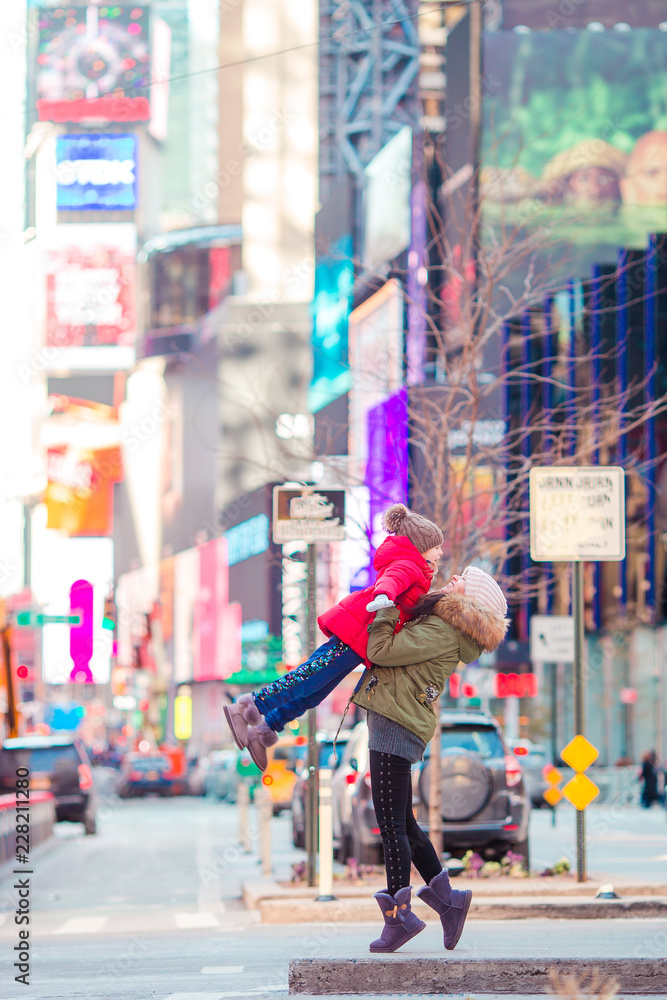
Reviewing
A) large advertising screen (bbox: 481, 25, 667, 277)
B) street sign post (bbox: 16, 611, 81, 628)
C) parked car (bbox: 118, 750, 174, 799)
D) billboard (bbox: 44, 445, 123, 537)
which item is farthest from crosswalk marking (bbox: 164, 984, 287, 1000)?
billboard (bbox: 44, 445, 123, 537)

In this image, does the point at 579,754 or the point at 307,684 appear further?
the point at 579,754

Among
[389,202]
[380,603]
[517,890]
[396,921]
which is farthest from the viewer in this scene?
[389,202]

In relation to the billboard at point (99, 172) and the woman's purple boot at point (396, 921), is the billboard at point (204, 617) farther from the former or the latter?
the woman's purple boot at point (396, 921)

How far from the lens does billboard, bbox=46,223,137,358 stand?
17062 centimetres

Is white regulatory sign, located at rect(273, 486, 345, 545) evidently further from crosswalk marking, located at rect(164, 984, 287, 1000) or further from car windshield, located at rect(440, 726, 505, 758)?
crosswalk marking, located at rect(164, 984, 287, 1000)

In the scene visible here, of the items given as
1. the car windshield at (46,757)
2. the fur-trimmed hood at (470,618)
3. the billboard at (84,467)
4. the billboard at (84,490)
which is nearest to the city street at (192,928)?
the fur-trimmed hood at (470,618)

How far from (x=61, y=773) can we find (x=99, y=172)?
490ft

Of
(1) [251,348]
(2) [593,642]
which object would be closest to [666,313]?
(2) [593,642]

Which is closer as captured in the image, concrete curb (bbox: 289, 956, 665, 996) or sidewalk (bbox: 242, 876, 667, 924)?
concrete curb (bbox: 289, 956, 665, 996)

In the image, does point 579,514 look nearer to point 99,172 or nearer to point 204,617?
point 204,617

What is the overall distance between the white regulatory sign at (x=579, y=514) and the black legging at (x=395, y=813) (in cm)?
636

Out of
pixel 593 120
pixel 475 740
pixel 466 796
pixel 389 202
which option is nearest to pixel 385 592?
pixel 466 796

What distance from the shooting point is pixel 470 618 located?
703 centimetres

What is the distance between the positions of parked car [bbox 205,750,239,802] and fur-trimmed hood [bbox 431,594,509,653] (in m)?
36.7
